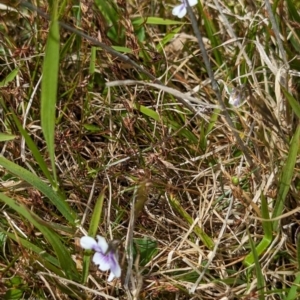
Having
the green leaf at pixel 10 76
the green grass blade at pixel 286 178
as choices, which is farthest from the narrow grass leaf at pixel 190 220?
the green leaf at pixel 10 76

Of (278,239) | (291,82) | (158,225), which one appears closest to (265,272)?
(278,239)

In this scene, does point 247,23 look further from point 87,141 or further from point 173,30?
point 87,141

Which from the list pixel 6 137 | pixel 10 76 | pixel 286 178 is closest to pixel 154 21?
pixel 10 76

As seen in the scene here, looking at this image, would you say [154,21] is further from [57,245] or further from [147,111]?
[57,245]

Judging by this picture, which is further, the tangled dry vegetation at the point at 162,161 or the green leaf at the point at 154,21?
the green leaf at the point at 154,21

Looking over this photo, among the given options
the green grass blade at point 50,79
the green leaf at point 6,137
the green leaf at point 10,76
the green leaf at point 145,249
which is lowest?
the green leaf at point 145,249

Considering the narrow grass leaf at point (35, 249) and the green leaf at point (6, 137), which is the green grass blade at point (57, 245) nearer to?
the narrow grass leaf at point (35, 249)

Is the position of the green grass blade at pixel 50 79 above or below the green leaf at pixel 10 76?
above
